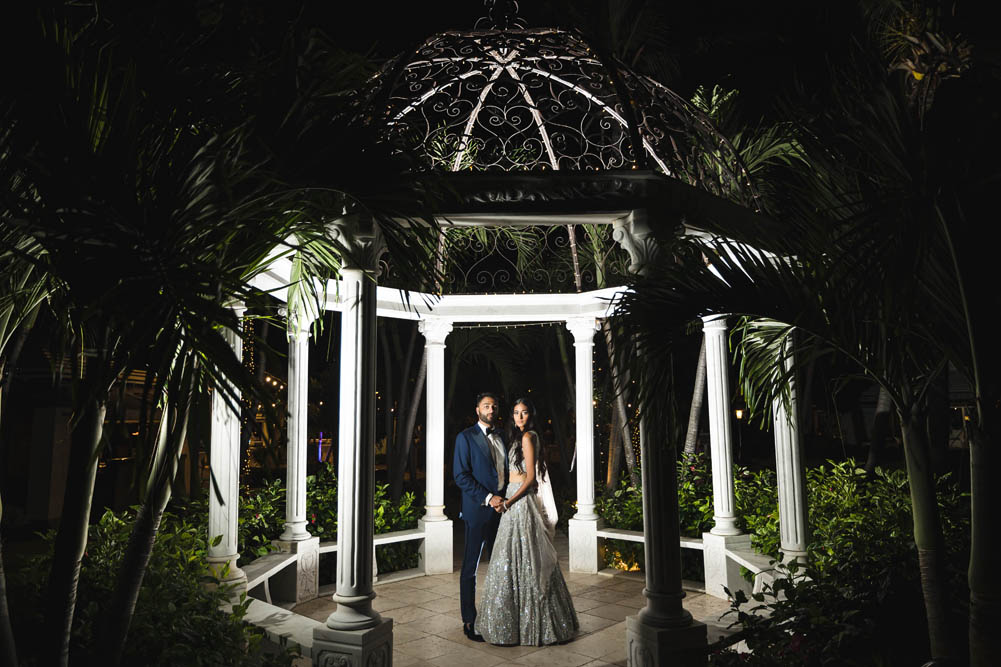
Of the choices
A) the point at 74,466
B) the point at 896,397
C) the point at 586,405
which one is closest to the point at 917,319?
the point at 896,397

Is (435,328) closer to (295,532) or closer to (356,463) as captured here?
(295,532)

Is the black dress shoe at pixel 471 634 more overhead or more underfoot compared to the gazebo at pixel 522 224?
more underfoot

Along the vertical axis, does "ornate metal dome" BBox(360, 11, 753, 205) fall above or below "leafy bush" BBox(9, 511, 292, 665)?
above

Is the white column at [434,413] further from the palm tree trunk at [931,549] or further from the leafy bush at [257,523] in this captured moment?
the palm tree trunk at [931,549]

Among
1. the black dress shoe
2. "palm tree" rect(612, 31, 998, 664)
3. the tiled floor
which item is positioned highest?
"palm tree" rect(612, 31, 998, 664)

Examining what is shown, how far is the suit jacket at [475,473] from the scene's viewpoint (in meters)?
7.50

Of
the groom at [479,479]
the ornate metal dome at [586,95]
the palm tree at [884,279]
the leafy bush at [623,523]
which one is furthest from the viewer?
the leafy bush at [623,523]

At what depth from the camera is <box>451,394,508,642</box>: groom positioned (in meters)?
7.50

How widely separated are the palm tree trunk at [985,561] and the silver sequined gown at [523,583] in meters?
4.13

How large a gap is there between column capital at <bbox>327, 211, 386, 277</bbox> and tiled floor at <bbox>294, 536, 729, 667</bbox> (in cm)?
390

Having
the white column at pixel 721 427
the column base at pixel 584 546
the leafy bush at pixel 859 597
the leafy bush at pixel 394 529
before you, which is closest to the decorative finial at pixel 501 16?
the white column at pixel 721 427

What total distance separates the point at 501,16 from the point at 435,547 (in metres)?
7.65

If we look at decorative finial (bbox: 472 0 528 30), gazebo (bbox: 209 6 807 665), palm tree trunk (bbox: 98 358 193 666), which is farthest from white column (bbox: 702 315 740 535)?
palm tree trunk (bbox: 98 358 193 666)

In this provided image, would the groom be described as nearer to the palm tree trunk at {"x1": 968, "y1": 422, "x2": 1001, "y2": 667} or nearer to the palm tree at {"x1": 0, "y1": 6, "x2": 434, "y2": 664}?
the palm tree at {"x1": 0, "y1": 6, "x2": 434, "y2": 664}
